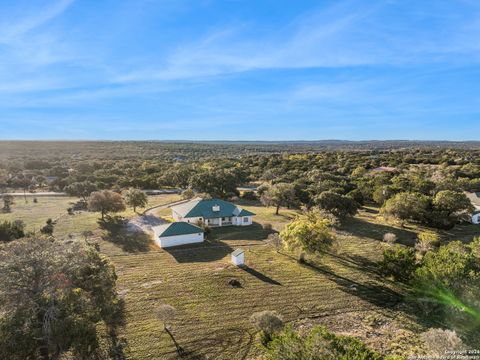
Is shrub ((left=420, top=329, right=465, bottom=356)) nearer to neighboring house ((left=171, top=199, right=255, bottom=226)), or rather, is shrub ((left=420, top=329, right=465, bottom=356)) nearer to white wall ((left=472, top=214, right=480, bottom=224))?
neighboring house ((left=171, top=199, right=255, bottom=226))

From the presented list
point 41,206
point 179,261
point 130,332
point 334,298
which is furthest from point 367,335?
point 41,206

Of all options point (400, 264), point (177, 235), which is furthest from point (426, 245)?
point (177, 235)

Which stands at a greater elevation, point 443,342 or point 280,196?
point 280,196

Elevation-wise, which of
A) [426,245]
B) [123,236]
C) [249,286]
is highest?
[426,245]

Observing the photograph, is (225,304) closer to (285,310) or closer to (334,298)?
(285,310)

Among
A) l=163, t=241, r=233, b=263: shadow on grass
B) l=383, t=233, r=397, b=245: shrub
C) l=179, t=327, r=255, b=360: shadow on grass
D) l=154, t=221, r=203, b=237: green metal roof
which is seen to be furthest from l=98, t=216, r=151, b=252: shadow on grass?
l=383, t=233, r=397, b=245: shrub

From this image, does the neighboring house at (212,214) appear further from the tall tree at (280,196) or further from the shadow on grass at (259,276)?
the shadow on grass at (259,276)

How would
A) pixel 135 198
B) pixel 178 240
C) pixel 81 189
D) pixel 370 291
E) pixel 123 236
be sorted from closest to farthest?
1. pixel 370 291
2. pixel 178 240
3. pixel 123 236
4. pixel 135 198
5. pixel 81 189

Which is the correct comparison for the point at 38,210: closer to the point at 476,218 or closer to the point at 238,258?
the point at 238,258
